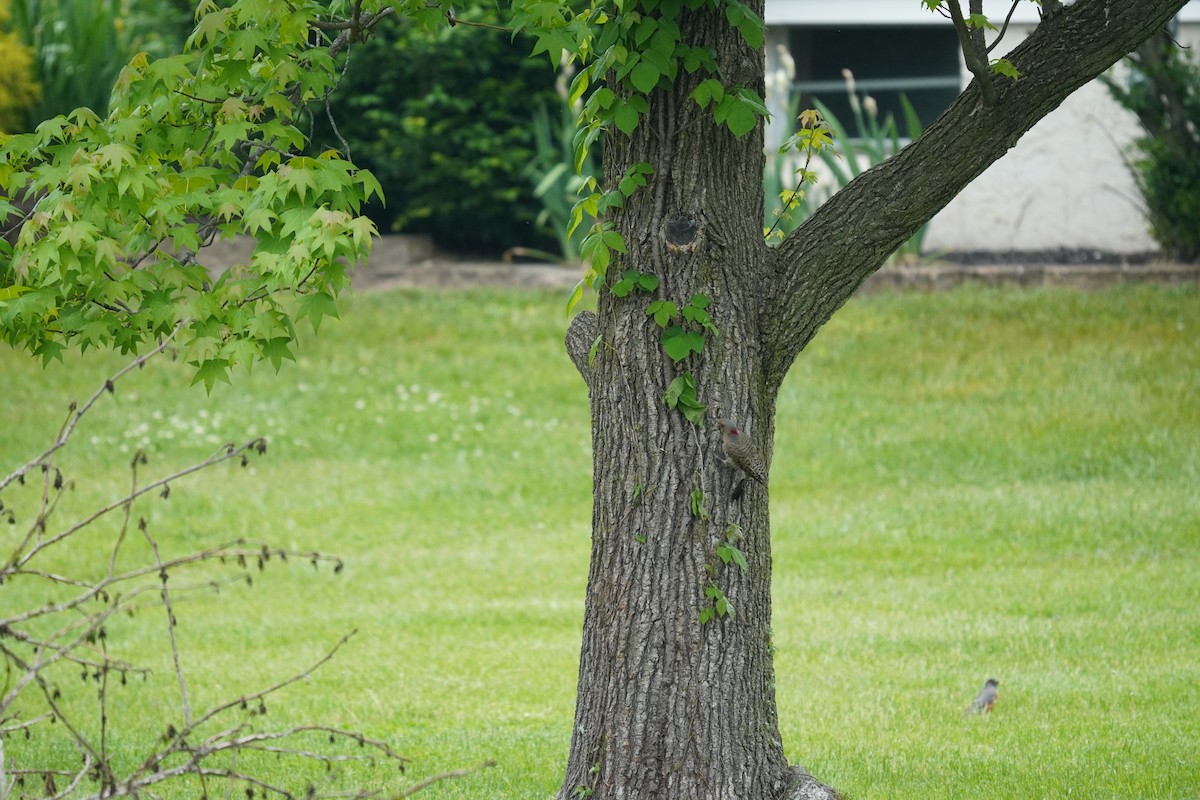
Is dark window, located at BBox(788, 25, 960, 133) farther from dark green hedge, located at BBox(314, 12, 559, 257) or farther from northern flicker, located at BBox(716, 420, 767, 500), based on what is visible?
northern flicker, located at BBox(716, 420, 767, 500)

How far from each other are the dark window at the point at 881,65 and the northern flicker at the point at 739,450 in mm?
12376

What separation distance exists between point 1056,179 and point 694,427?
1230cm

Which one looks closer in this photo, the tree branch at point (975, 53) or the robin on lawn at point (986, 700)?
the tree branch at point (975, 53)

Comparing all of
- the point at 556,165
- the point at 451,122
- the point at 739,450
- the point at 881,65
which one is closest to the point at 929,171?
the point at 739,450

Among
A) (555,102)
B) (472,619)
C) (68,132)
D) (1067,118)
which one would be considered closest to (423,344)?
(555,102)

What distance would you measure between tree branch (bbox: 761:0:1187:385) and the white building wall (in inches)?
450

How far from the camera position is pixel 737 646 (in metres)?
4.14

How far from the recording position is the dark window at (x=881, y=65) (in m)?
15.8

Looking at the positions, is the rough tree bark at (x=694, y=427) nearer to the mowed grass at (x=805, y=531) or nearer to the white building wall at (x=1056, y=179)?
the mowed grass at (x=805, y=531)

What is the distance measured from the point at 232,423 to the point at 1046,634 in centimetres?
717

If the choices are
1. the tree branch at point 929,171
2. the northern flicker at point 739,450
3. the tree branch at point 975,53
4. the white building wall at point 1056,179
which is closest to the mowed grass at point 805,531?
the northern flicker at point 739,450

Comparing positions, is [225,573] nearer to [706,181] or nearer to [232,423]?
[232,423]

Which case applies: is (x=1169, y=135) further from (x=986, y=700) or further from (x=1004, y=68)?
(x=1004, y=68)

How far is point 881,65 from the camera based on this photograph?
52.6 ft
